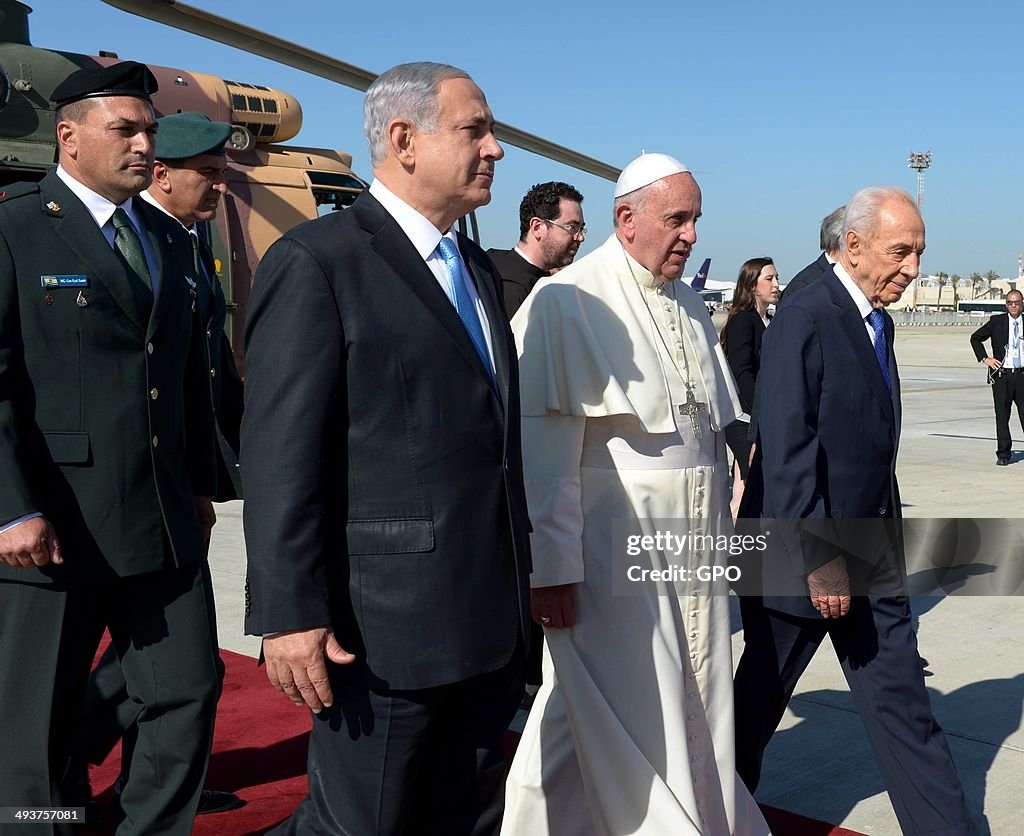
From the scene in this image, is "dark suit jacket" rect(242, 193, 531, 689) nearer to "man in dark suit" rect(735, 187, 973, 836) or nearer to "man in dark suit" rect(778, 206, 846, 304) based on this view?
"man in dark suit" rect(735, 187, 973, 836)

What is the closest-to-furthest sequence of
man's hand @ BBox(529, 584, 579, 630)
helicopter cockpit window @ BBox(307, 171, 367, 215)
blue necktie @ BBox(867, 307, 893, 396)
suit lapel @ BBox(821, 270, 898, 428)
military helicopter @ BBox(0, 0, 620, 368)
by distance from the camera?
man's hand @ BBox(529, 584, 579, 630) < suit lapel @ BBox(821, 270, 898, 428) < blue necktie @ BBox(867, 307, 893, 396) < military helicopter @ BBox(0, 0, 620, 368) < helicopter cockpit window @ BBox(307, 171, 367, 215)

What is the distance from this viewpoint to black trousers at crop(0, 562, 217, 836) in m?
2.91

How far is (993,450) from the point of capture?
12875 mm

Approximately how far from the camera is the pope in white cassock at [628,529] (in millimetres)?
3082

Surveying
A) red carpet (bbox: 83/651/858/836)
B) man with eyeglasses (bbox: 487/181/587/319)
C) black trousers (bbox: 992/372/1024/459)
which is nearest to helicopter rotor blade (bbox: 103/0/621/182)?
man with eyeglasses (bbox: 487/181/587/319)

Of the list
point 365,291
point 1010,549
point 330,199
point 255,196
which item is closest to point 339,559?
point 365,291

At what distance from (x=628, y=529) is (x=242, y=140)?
8318mm

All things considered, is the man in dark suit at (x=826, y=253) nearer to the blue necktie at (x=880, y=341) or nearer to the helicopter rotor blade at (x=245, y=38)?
the blue necktie at (x=880, y=341)

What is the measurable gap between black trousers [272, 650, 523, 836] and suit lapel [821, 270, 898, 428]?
149cm

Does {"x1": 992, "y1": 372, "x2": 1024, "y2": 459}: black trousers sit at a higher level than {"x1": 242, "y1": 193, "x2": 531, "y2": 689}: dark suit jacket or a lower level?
lower

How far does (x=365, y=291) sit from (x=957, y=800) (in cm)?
219

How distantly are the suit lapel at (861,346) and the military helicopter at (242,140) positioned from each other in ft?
15.7

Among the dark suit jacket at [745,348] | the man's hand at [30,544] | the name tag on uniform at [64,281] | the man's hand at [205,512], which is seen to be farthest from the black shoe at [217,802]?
the dark suit jacket at [745,348]

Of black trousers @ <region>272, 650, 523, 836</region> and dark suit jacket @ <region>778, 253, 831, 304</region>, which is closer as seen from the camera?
black trousers @ <region>272, 650, 523, 836</region>
